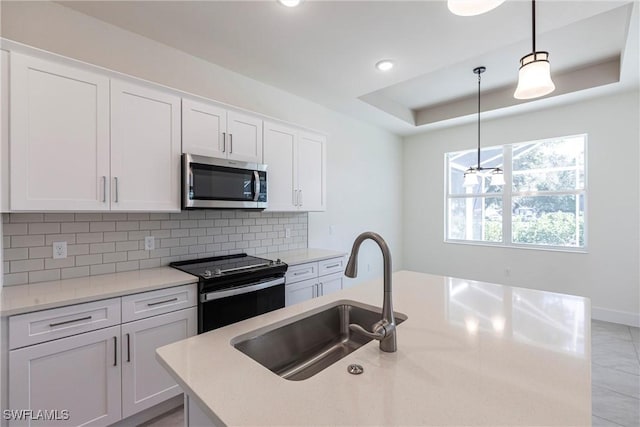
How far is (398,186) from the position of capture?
218 inches

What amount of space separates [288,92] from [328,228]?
5.88 ft

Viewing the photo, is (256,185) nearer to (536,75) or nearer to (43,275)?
(43,275)

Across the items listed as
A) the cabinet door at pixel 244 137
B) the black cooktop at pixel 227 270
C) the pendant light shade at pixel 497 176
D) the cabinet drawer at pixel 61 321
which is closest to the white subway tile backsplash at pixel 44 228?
the cabinet drawer at pixel 61 321

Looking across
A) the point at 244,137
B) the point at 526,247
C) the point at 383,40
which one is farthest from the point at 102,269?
the point at 526,247

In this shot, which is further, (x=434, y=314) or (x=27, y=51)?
(x=27, y=51)

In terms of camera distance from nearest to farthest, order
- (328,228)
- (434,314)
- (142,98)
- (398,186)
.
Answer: (434,314), (142,98), (328,228), (398,186)

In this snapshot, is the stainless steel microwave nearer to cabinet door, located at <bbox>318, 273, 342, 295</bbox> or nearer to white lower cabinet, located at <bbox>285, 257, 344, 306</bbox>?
white lower cabinet, located at <bbox>285, 257, 344, 306</bbox>

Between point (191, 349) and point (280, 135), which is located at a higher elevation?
point (280, 135)

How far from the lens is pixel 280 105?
3.46m

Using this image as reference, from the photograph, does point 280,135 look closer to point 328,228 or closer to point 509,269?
point 328,228

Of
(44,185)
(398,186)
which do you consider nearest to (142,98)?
(44,185)

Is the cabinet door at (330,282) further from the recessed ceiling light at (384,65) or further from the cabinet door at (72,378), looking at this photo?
the recessed ceiling light at (384,65)

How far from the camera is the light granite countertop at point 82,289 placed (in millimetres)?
1519

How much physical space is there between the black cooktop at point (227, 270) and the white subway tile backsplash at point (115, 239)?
0.44 ft
